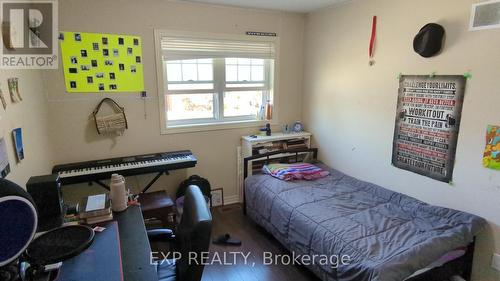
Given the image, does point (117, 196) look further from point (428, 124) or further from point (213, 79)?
point (428, 124)

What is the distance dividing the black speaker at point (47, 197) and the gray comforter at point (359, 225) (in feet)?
5.23

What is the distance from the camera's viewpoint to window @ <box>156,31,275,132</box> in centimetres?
309

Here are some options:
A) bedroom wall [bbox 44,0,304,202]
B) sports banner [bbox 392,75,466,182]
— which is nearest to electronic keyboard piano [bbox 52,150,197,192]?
bedroom wall [bbox 44,0,304,202]

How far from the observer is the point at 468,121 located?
2059 millimetres

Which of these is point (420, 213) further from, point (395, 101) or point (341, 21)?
point (341, 21)

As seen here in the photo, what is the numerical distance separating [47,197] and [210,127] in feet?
6.38

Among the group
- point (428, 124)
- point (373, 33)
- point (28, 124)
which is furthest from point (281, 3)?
point (28, 124)

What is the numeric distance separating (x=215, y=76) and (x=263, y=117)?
0.78m

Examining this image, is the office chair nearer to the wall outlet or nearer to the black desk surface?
the black desk surface

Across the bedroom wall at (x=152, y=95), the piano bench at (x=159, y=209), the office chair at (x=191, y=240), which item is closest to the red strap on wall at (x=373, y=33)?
the bedroom wall at (x=152, y=95)

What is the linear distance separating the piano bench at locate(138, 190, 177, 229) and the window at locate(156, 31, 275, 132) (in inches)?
29.6

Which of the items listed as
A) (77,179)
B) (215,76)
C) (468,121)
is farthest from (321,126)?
(77,179)

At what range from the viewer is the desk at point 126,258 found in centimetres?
109

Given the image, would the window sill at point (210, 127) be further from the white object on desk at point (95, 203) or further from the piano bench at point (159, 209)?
the white object on desk at point (95, 203)
